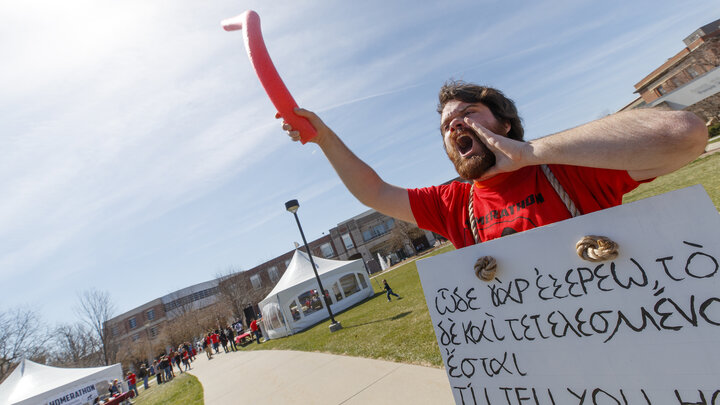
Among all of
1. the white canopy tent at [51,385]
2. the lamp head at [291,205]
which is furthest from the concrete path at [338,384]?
the white canopy tent at [51,385]

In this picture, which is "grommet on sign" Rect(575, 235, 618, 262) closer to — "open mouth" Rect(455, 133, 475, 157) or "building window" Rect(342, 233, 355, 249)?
"open mouth" Rect(455, 133, 475, 157)

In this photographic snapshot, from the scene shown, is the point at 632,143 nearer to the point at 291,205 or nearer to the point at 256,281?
the point at 291,205

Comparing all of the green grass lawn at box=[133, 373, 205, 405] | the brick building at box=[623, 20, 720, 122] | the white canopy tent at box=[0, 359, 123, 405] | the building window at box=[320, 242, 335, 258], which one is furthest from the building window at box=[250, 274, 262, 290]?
the brick building at box=[623, 20, 720, 122]

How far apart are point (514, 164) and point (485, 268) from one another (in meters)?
0.42

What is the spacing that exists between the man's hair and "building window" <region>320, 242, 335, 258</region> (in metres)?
49.0

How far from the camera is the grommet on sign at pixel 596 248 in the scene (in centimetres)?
96

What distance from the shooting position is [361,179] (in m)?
1.96

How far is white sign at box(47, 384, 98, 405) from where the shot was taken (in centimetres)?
1277

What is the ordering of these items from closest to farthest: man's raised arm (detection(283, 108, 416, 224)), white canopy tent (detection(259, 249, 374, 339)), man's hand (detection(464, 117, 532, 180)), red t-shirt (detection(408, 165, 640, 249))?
man's hand (detection(464, 117, 532, 180)), red t-shirt (detection(408, 165, 640, 249)), man's raised arm (detection(283, 108, 416, 224)), white canopy tent (detection(259, 249, 374, 339))

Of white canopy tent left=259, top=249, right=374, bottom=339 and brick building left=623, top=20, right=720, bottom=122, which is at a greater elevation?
brick building left=623, top=20, right=720, bottom=122

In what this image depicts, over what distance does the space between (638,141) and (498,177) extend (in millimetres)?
582

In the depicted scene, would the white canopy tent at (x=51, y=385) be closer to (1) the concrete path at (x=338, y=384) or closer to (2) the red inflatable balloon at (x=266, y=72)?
(1) the concrete path at (x=338, y=384)

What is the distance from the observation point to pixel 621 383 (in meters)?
0.99

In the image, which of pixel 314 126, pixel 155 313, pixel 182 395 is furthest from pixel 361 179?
pixel 155 313
